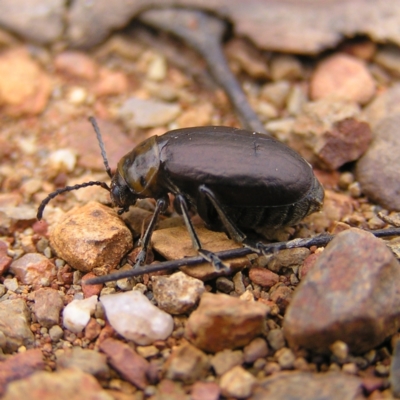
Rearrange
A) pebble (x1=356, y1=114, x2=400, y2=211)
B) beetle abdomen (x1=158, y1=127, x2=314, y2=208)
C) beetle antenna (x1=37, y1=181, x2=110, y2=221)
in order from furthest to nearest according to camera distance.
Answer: pebble (x1=356, y1=114, x2=400, y2=211) → beetle antenna (x1=37, y1=181, x2=110, y2=221) → beetle abdomen (x1=158, y1=127, x2=314, y2=208)

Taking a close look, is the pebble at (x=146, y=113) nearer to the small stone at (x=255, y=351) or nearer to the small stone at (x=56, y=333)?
the small stone at (x=56, y=333)

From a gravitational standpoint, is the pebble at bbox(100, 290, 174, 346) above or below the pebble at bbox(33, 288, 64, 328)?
above

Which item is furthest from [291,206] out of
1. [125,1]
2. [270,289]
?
[125,1]

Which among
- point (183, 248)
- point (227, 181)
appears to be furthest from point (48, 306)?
point (227, 181)

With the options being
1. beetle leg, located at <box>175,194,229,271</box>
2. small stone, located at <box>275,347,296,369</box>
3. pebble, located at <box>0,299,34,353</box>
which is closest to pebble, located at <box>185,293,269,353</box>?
small stone, located at <box>275,347,296,369</box>

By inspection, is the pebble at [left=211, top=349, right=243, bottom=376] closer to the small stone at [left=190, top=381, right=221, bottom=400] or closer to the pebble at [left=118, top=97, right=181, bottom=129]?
the small stone at [left=190, top=381, right=221, bottom=400]

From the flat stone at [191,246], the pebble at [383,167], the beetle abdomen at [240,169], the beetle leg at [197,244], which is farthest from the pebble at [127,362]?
the pebble at [383,167]

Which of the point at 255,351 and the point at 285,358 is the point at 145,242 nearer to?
the point at 255,351
